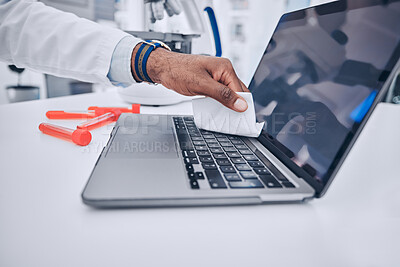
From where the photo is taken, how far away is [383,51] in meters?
0.27

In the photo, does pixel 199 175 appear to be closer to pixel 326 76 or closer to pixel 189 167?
pixel 189 167

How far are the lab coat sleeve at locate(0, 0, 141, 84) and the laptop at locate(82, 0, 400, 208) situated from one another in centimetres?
16

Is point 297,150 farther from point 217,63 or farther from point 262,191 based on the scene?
point 217,63

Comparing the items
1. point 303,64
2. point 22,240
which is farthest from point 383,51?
point 22,240

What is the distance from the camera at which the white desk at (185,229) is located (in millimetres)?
184

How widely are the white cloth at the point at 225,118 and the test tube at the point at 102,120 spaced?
0.20 m

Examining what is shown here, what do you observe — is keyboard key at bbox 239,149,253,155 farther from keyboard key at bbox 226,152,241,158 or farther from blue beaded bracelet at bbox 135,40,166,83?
blue beaded bracelet at bbox 135,40,166,83

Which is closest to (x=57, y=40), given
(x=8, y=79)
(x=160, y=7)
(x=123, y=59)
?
(x=123, y=59)

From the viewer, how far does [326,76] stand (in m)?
0.34

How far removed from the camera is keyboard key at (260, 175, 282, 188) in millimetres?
262

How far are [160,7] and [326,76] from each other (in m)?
0.64

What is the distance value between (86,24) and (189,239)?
1.60 ft

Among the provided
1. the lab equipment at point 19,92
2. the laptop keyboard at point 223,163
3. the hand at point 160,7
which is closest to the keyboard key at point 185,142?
the laptop keyboard at point 223,163

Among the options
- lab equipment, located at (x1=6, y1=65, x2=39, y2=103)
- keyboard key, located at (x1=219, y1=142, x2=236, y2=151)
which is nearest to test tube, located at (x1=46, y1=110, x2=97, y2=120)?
keyboard key, located at (x1=219, y1=142, x2=236, y2=151)
